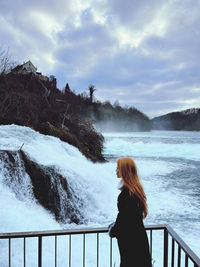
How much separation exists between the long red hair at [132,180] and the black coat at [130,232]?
47 mm

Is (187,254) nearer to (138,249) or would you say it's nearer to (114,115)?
(138,249)

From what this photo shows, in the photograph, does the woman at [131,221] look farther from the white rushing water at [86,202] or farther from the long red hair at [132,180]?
the white rushing water at [86,202]

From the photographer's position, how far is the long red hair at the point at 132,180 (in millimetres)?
2035

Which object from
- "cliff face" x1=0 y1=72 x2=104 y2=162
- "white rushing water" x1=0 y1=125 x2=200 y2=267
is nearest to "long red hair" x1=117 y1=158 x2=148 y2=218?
"white rushing water" x1=0 y1=125 x2=200 y2=267

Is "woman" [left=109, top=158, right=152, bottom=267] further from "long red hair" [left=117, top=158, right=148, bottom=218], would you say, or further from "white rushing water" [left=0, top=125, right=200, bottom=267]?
"white rushing water" [left=0, top=125, right=200, bottom=267]

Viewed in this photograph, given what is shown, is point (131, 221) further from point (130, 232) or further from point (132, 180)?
point (132, 180)

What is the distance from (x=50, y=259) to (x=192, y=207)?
6.43m

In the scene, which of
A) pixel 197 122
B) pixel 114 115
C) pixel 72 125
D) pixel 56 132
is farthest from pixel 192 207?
pixel 197 122

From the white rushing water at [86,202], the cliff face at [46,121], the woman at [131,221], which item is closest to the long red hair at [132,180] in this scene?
the woman at [131,221]

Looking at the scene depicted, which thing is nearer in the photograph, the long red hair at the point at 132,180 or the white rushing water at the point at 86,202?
the long red hair at the point at 132,180

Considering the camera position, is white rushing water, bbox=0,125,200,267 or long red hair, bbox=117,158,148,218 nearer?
long red hair, bbox=117,158,148,218

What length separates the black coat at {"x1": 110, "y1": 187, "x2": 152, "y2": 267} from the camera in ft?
6.60

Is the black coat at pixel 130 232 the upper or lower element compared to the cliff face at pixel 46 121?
lower

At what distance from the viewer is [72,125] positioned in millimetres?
22250
